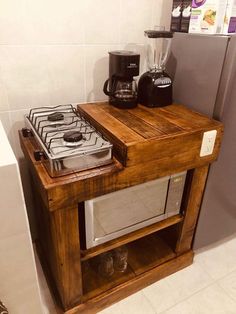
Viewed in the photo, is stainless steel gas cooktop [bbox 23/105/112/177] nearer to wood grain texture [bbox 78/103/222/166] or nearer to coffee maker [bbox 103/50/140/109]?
wood grain texture [bbox 78/103/222/166]

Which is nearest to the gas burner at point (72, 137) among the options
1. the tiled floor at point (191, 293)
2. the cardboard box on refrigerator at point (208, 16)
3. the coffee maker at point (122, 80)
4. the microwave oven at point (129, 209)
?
the microwave oven at point (129, 209)

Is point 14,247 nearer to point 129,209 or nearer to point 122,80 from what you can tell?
point 129,209

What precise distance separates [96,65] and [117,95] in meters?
0.21

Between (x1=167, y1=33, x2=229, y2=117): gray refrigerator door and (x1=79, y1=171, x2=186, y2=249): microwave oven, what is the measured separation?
33 centimetres

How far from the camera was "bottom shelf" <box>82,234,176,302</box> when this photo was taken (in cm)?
116

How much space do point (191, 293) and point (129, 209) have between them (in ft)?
2.03

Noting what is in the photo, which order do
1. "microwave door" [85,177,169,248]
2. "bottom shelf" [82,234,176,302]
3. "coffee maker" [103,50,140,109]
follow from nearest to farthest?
"microwave door" [85,177,169,248] → "coffee maker" [103,50,140,109] → "bottom shelf" [82,234,176,302]

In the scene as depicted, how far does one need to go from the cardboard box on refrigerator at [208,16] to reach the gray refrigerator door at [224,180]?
0.15 m

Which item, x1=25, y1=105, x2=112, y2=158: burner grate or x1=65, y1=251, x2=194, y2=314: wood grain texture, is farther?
x1=65, y1=251, x2=194, y2=314: wood grain texture

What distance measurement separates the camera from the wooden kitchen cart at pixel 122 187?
2.60 feet

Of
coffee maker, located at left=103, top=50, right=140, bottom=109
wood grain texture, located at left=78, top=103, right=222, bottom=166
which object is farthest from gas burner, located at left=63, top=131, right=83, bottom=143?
coffee maker, located at left=103, top=50, right=140, bottom=109

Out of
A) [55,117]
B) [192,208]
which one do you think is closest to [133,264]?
[192,208]

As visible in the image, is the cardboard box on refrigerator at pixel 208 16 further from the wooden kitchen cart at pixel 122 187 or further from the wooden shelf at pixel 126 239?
the wooden shelf at pixel 126 239

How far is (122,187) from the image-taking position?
0.86 m
